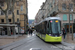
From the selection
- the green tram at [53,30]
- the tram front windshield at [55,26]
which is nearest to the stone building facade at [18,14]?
the green tram at [53,30]

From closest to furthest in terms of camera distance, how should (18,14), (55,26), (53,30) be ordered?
(53,30) → (55,26) → (18,14)

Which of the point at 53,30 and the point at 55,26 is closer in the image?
the point at 53,30

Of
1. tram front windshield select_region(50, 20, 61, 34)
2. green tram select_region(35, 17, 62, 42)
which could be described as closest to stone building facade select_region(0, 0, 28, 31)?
green tram select_region(35, 17, 62, 42)

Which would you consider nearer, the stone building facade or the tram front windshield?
the tram front windshield

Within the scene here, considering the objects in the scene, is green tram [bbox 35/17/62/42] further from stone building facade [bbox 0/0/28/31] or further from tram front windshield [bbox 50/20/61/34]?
stone building facade [bbox 0/0/28/31]

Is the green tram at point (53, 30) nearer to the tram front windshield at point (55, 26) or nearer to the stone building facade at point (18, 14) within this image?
the tram front windshield at point (55, 26)

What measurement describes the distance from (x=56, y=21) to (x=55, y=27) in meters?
0.75

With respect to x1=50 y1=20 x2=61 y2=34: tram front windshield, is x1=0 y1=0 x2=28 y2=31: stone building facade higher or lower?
higher

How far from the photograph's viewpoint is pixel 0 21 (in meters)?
45.8

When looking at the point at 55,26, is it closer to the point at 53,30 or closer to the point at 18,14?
the point at 53,30

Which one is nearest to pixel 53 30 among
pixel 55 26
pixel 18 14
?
pixel 55 26

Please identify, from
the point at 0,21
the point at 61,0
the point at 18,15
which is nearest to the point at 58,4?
the point at 61,0

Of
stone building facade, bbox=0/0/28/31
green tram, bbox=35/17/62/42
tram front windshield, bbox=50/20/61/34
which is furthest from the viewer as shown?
stone building facade, bbox=0/0/28/31

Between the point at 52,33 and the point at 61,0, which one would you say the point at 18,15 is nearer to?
the point at 61,0
